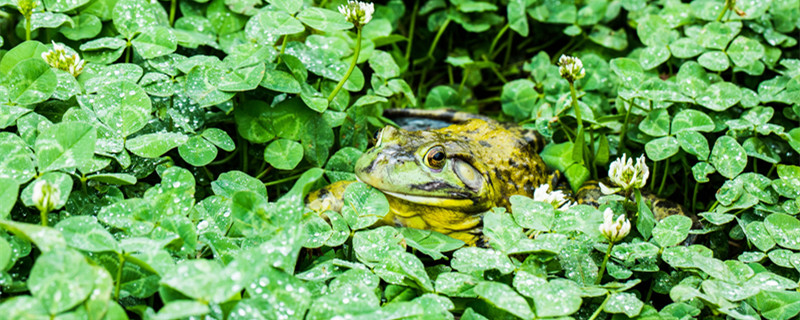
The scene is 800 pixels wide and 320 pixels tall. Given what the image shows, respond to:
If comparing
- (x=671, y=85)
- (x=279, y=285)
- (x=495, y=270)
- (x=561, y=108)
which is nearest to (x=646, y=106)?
(x=671, y=85)

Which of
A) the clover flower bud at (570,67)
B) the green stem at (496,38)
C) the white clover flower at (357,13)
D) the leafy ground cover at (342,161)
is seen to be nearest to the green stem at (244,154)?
the leafy ground cover at (342,161)

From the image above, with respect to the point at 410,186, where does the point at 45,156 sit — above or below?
above

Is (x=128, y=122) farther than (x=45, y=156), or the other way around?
(x=128, y=122)

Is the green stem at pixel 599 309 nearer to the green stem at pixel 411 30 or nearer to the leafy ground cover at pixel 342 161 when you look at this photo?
the leafy ground cover at pixel 342 161

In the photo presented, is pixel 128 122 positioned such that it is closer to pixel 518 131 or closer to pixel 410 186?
pixel 410 186

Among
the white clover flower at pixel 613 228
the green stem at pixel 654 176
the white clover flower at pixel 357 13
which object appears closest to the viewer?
the white clover flower at pixel 613 228

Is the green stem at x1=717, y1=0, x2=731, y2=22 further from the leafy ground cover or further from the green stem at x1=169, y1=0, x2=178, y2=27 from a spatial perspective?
the green stem at x1=169, y1=0, x2=178, y2=27
